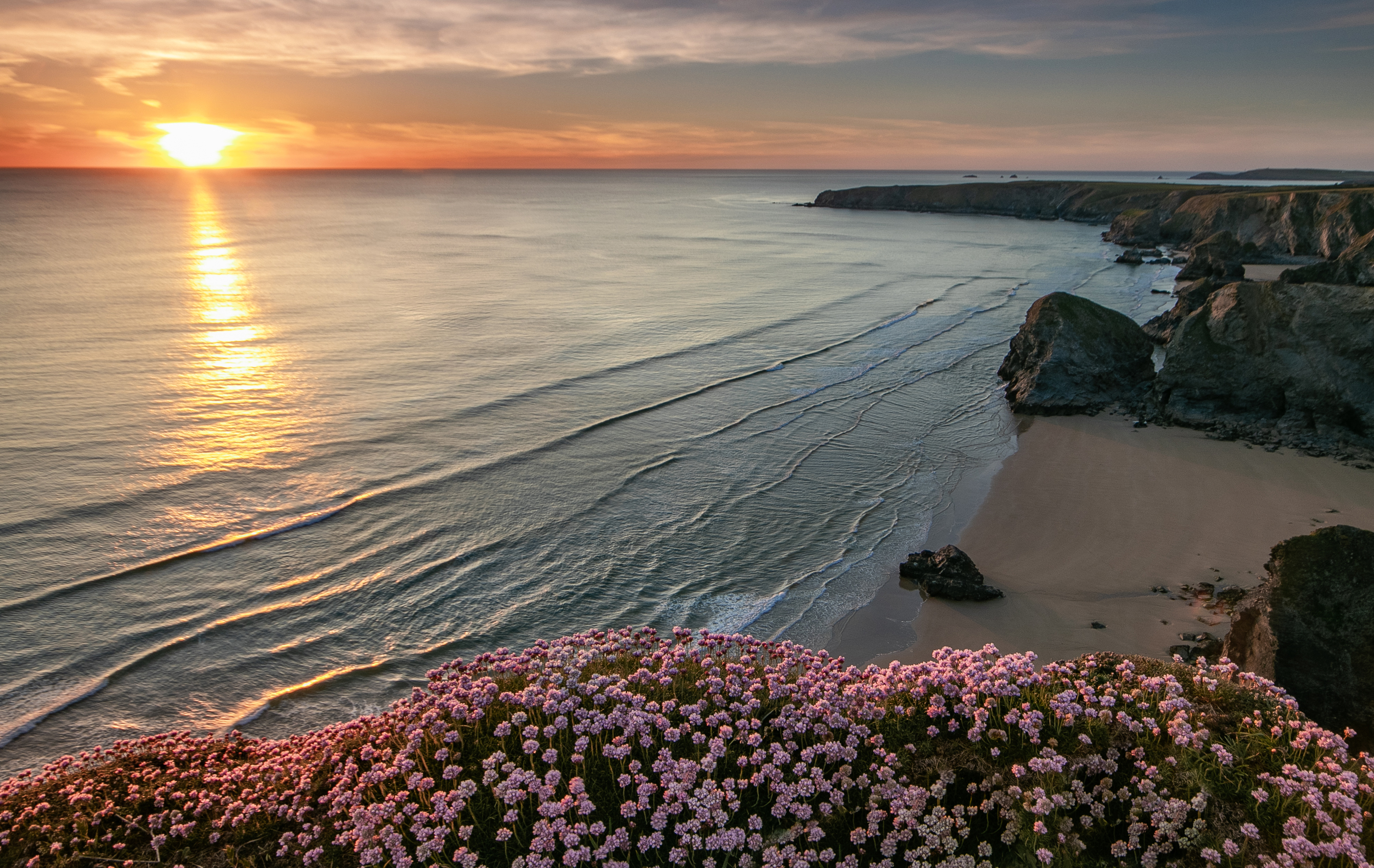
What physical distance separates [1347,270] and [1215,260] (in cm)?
3355

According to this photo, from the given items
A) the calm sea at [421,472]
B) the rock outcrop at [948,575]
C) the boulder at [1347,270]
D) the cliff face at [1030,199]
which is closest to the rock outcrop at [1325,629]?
the rock outcrop at [948,575]

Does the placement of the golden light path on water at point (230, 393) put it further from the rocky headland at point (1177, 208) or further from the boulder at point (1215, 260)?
the boulder at point (1215, 260)

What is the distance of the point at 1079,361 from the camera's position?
25.9m

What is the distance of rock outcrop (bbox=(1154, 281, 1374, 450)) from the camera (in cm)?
2041

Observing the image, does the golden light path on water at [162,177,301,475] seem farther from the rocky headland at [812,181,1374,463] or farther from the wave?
the rocky headland at [812,181,1374,463]

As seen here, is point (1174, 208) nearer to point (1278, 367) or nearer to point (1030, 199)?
point (1030, 199)

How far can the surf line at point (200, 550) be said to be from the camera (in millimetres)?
13719

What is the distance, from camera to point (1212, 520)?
1658 centimetres

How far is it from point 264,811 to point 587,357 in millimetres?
25812

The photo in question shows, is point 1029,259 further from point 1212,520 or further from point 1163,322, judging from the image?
point 1212,520

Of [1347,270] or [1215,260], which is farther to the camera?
[1215,260]

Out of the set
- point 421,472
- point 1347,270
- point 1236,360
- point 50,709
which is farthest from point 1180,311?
point 50,709

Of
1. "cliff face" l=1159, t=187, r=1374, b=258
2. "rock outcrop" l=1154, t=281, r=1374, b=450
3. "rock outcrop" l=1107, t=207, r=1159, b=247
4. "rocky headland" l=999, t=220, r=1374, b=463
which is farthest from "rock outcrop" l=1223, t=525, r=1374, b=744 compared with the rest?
"rock outcrop" l=1107, t=207, r=1159, b=247

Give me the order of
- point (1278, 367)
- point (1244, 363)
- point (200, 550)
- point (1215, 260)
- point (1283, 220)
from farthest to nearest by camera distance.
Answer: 1. point (1283, 220)
2. point (1215, 260)
3. point (1244, 363)
4. point (1278, 367)
5. point (200, 550)
